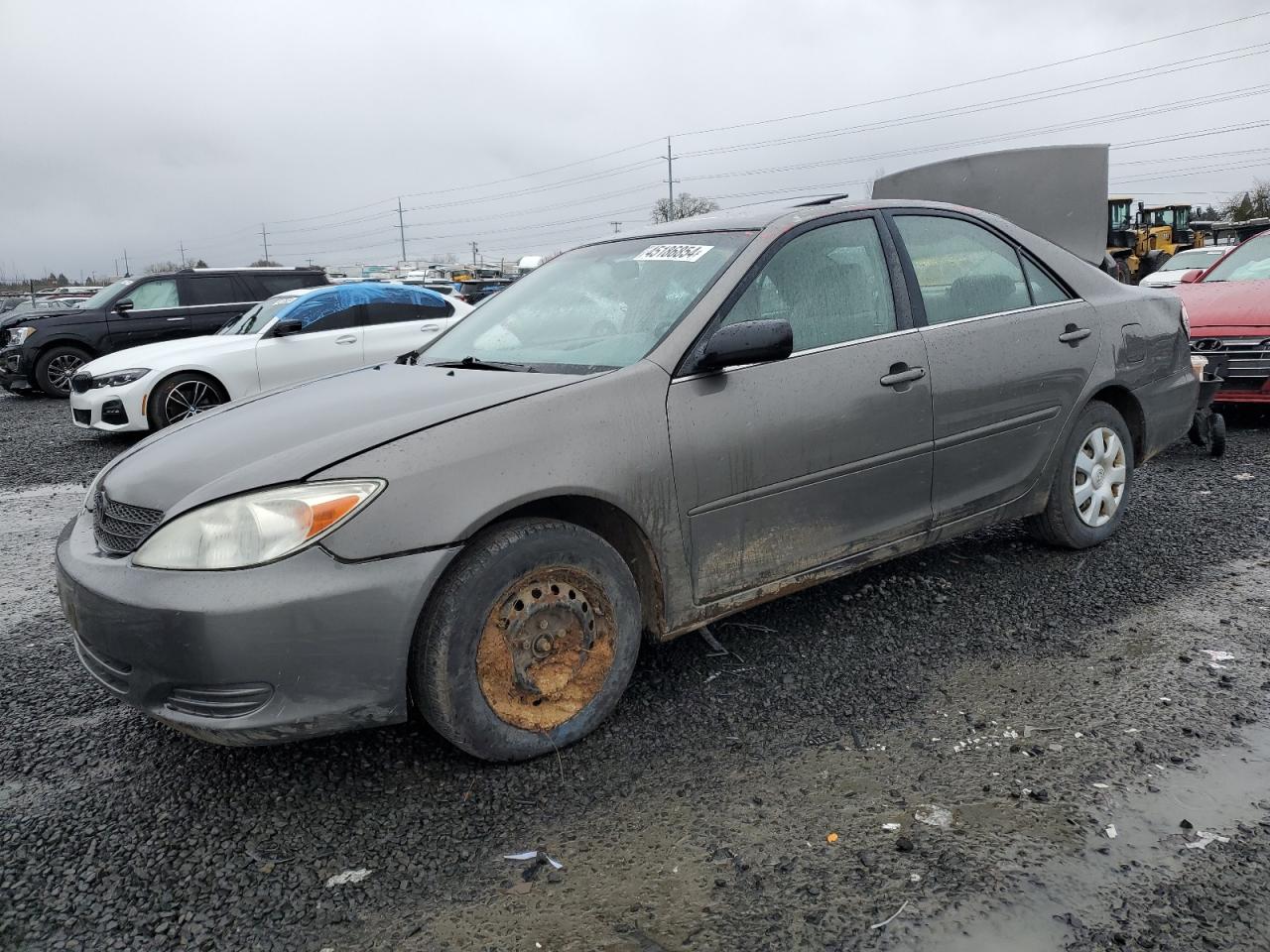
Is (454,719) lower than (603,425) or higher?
lower

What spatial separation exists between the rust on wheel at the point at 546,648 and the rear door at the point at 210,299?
12542 millimetres

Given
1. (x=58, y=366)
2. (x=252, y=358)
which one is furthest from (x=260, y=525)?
(x=58, y=366)

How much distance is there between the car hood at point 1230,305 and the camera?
7293mm

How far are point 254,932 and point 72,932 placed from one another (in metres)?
0.43

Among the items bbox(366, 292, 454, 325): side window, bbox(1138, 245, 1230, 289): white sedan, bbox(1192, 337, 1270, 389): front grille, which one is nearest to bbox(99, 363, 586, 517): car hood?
bbox(1192, 337, 1270, 389): front grille

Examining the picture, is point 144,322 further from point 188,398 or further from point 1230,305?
point 1230,305

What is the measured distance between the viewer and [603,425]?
2.89 meters

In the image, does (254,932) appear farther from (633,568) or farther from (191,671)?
(633,568)

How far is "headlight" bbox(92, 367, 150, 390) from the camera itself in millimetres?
9359

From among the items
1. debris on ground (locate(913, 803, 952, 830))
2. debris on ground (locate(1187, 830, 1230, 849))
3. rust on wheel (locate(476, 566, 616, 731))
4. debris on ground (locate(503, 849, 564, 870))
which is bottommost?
debris on ground (locate(1187, 830, 1230, 849))

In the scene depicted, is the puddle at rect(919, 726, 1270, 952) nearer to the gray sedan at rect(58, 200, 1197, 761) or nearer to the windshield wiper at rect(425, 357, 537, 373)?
the gray sedan at rect(58, 200, 1197, 761)

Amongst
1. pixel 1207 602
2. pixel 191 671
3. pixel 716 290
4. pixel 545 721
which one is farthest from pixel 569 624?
pixel 1207 602

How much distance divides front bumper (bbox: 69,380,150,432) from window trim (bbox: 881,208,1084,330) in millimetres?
7980

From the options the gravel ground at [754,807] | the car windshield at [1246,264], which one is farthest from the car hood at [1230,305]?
the gravel ground at [754,807]
